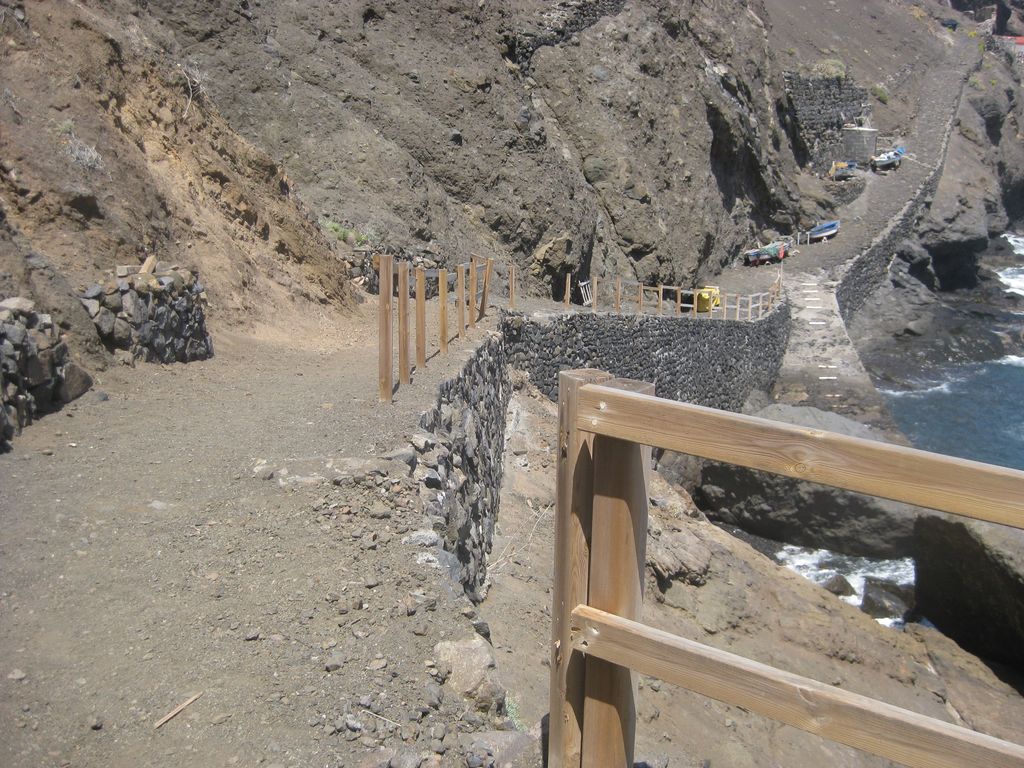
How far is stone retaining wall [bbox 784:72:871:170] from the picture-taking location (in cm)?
4384

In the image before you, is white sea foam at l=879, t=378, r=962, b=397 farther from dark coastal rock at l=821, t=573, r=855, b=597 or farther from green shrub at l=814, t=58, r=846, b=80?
green shrub at l=814, t=58, r=846, b=80

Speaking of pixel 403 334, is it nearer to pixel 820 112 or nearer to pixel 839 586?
pixel 839 586

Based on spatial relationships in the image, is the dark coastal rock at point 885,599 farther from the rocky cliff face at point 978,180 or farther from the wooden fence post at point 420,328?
the rocky cliff face at point 978,180

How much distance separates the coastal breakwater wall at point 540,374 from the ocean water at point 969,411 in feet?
14.7

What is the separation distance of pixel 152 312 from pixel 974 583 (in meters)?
11.1

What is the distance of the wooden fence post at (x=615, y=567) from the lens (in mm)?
3326

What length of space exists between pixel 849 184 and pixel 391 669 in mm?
42366

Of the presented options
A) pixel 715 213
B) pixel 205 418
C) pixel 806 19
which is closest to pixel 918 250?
pixel 715 213

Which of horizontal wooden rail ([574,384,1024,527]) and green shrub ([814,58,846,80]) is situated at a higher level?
green shrub ([814,58,846,80])

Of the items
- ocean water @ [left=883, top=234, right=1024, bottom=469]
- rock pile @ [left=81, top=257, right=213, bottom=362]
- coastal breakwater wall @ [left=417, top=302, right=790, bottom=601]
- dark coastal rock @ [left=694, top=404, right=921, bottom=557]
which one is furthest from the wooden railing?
rock pile @ [left=81, top=257, right=213, bottom=362]

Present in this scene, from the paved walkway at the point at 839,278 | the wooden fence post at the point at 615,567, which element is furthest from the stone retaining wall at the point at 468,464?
the paved walkway at the point at 839,278

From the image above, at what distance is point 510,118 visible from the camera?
78.1ft

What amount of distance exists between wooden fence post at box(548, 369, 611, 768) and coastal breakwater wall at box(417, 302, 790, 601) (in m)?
2.33

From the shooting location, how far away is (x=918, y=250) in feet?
129
